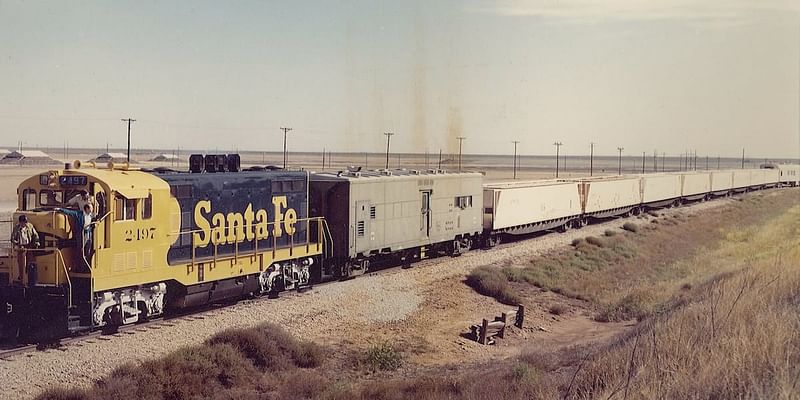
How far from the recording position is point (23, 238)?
13094mm

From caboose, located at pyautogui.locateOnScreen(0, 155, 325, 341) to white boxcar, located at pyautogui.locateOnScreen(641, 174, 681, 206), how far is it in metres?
34.3

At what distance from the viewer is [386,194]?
73.7 ft

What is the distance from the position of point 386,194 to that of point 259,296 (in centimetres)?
583

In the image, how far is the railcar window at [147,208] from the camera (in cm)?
1445

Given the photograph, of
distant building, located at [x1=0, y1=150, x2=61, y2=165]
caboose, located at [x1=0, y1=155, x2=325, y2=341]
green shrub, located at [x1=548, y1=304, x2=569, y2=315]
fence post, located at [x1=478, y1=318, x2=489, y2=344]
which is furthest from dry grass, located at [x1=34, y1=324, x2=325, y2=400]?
distant building, located at [x1=0, y1=150, x2=61, y2=165]

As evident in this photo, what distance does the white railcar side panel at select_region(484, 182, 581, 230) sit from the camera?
2964cm

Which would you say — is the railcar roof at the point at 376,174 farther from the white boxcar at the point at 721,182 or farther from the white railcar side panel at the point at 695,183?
the white boxcar at the point at 721,182

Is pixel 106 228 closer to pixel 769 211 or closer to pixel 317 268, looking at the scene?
pixel 317 268

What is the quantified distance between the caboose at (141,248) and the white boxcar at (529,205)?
12.2 m

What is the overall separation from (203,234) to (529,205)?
1898 centimetres

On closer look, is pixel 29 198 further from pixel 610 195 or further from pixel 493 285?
pixel 610 195

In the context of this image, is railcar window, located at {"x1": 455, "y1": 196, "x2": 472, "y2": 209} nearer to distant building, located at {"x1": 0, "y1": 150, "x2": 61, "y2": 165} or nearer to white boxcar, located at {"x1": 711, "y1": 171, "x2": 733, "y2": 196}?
white boxcar, located at {"x1": 711, "y1": 171, "x2": 733, "y2": 196}

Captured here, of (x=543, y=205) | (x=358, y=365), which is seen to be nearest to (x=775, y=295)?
(x=358, y=365)

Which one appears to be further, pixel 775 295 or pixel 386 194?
Result: pixel 386 194
